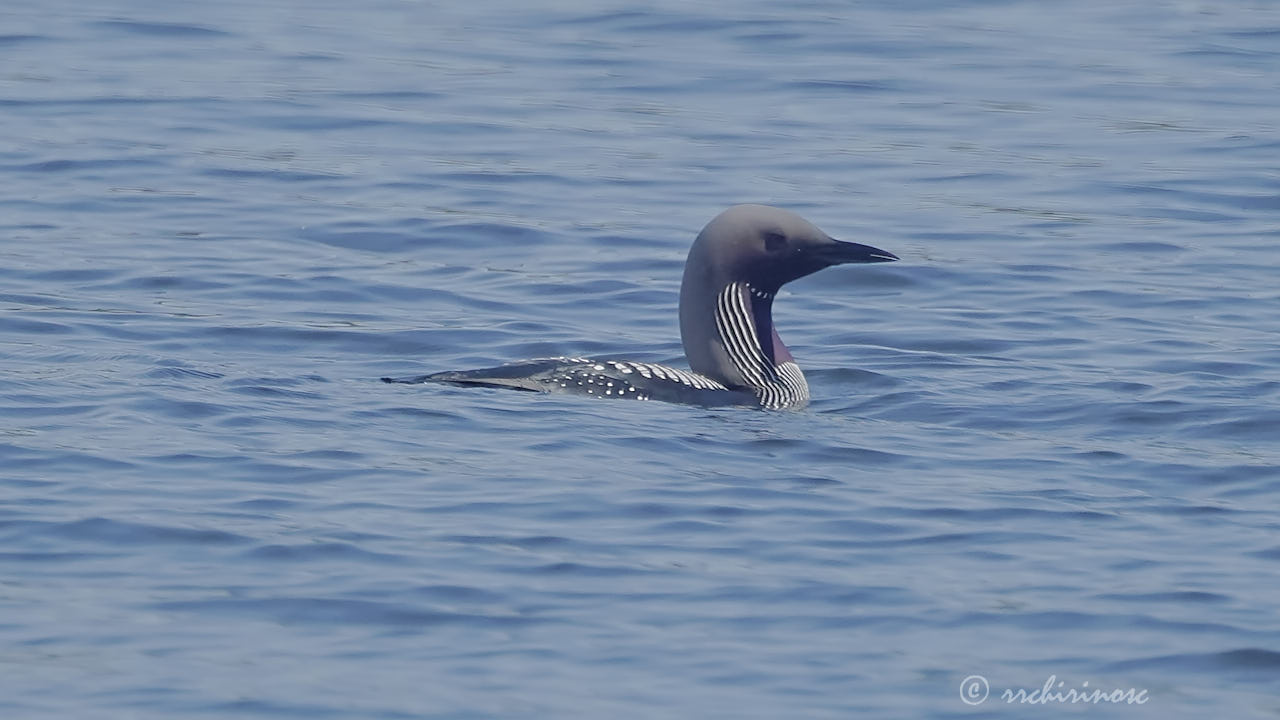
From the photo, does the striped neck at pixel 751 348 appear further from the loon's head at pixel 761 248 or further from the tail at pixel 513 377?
the tail at pixel 513 377

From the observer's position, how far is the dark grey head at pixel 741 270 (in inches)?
325

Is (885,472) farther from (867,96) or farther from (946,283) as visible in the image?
(867,96)

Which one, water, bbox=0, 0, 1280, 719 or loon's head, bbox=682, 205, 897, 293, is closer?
water, bbox=0, 0, 1280, 719

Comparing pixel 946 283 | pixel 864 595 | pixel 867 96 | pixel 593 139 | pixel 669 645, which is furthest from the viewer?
pixel 867 96

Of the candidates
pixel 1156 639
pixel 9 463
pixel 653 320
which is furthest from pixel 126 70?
pixel 1156 639

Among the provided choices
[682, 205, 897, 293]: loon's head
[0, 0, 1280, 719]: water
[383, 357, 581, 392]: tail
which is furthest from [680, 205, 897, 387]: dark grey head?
[383, 357, 581, 392]: tail

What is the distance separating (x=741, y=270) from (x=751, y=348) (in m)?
0.27

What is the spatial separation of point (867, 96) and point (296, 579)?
31.5ft

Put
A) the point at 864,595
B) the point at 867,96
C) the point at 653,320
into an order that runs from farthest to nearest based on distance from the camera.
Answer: the point at 867,96 → the point at 653,320 → the point at 864,595

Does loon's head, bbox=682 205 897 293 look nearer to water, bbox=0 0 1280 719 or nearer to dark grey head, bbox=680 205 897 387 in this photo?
dark grey head, bbox=680 205 897 387

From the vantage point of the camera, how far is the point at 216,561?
5984 mm

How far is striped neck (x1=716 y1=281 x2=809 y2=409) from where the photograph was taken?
830 centimetres

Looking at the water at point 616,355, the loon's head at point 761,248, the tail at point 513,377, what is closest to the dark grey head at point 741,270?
the loon's head at point 761,248

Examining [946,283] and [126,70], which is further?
[126,70]
